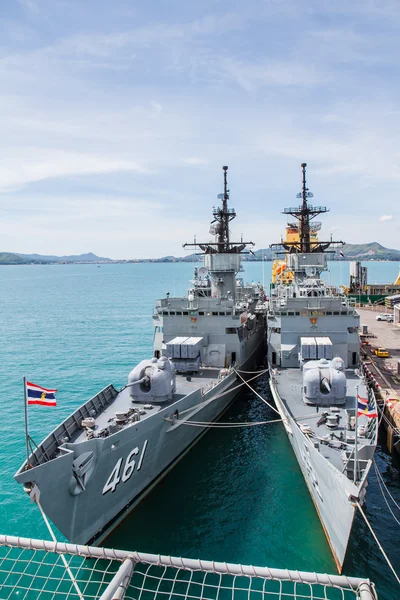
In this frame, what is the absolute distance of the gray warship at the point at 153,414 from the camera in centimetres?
1153

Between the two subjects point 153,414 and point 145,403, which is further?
point 145,403

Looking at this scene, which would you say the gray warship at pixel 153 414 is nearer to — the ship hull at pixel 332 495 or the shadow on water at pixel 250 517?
the shadow on water at pixel 250 517

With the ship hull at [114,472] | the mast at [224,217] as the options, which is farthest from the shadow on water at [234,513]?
the mast at [224,217]

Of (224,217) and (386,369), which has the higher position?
(224,217)

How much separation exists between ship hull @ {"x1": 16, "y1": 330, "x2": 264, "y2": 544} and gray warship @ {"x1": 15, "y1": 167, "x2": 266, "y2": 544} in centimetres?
3

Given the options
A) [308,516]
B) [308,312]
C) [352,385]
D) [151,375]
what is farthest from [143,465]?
[308,312]

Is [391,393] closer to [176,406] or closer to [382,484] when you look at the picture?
[382,484]

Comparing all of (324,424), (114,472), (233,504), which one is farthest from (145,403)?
(324,424)

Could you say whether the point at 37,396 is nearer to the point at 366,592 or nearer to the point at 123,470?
the point at 123,470

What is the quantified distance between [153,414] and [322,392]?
20.3 feet

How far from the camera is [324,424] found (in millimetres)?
14609

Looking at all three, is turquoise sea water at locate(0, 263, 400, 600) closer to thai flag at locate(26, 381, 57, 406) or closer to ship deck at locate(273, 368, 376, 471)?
ship deck at locate(273, 368, 376, 471)

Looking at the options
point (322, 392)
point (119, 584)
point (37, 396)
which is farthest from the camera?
point (322, 392)

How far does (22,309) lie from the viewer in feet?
224
